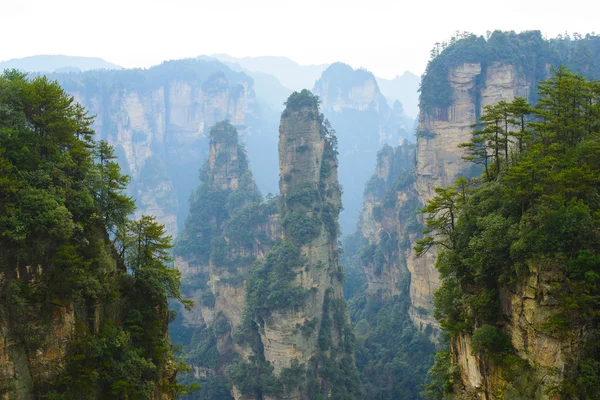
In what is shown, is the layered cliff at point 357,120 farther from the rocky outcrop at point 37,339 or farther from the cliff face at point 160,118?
the rocky outcrop at point 37,339


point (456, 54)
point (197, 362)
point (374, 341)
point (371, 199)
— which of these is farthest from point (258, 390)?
point (371, 199)

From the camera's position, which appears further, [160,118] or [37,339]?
[160,118]

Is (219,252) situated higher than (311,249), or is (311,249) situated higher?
(311,249)

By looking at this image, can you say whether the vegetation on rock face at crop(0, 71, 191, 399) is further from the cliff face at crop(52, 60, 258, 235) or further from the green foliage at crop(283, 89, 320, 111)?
the cliff face at crop(52, 60, 258, 235)

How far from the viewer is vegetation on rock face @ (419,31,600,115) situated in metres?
49.0

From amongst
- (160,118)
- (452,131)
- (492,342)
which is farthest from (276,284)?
(160,118)

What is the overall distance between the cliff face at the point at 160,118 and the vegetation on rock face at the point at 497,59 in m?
53.9

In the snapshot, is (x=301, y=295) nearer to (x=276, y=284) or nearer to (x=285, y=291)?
(x=285, y=291)

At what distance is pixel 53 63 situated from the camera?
171625 millimetres

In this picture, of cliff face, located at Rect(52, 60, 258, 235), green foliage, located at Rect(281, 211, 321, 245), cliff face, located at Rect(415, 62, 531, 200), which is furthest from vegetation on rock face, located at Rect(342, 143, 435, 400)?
cliff face, located at Rect(52, 60, 258, 235)

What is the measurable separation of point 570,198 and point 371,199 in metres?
64.9

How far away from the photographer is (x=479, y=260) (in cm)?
1614

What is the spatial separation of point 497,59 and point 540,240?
38.9m

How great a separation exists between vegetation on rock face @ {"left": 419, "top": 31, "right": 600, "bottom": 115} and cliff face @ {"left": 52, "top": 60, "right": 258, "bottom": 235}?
2121 inches
